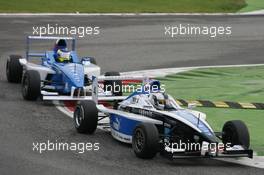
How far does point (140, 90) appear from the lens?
13820 mm

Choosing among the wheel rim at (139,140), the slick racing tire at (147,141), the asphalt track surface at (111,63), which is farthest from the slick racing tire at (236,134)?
the wheel rim at (139,140)

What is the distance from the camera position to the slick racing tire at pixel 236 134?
41.1 feet

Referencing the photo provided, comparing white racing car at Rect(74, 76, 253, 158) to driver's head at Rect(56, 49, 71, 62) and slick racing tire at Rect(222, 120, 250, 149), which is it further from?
driver's head at Rect(56, 49, 71, 62)

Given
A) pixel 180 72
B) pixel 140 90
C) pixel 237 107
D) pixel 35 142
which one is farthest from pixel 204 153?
pixel 180 72

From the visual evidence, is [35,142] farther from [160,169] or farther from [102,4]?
[102,4]

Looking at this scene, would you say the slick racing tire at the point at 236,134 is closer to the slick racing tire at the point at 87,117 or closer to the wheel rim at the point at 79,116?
the slick racing tire at the point at 87,117

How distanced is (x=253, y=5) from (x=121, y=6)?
8229 millimetres

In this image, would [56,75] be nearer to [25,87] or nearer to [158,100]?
[25,87]

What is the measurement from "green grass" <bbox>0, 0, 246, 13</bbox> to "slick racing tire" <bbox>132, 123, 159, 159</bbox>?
24.7m

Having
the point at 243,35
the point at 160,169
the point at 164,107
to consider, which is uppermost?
the point at 243,35

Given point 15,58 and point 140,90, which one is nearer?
point 140,90

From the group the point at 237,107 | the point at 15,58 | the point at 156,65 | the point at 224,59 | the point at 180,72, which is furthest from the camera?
the point at 224,59

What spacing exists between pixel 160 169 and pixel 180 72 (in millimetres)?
10842

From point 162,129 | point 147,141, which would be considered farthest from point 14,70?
point 147,141
